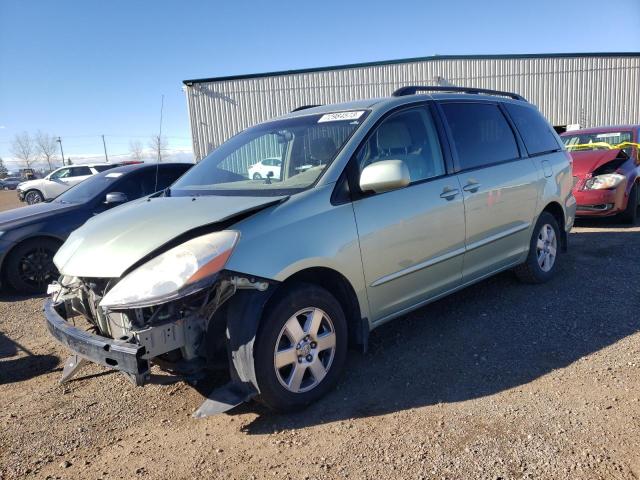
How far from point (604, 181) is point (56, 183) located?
2332 cm

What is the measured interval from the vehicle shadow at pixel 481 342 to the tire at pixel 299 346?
5.7 inches

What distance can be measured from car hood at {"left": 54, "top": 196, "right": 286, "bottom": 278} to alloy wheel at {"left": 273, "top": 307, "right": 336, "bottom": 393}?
28.1 inches

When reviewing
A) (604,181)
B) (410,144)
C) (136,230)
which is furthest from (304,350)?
(604,181)

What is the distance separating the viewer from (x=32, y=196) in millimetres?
24250

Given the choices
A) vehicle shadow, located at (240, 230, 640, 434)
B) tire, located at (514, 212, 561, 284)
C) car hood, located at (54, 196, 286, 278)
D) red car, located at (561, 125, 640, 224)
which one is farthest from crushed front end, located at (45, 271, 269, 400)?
red car, located at (561, 125, 640, 224)

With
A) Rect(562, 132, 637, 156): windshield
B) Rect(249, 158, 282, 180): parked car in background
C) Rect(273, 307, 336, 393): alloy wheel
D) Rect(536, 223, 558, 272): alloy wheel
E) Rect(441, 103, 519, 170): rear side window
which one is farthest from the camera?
Rect(562, 132, 637, 156): windshield

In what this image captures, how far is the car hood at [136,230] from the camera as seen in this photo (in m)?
2.67

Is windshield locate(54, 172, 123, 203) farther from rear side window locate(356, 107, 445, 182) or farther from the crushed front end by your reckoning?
rear side window locate(356, 107, 445, 182)

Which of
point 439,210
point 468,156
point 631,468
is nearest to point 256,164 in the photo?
point 439,210

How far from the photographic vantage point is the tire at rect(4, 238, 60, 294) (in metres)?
5.84

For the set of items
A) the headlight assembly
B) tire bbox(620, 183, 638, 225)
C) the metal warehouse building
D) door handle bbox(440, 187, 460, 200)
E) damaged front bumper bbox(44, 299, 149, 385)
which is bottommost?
tire bbox(620, 183, 638, 225)

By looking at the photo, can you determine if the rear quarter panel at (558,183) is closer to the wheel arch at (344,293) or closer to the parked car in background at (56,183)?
the wheel arch at (344,293)

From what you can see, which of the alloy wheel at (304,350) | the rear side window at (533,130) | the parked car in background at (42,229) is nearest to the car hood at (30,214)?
the parked car in background at (42,229)

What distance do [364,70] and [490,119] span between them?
1934 centimetres
